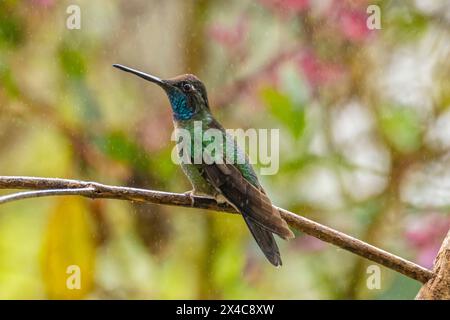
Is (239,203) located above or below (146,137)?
below

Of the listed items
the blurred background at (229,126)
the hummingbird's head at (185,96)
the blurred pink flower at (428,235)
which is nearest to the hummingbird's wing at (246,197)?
the hummingbird's head at (185,96)

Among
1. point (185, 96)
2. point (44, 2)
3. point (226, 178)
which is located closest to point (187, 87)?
point (185, 96)

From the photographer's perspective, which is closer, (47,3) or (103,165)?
(103,165)

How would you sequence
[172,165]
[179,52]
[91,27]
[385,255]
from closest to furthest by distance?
1. [385,255]
2. [172,165]
3. [179,52]
4. [91,27]

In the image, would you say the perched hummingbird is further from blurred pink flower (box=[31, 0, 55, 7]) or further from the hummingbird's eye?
blurred pink flower (box=[31, 0, 55, 7])

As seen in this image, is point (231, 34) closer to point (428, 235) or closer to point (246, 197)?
point (428, 235)

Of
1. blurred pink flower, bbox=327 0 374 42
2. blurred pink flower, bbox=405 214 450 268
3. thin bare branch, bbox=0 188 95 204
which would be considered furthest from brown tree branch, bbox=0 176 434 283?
blurred pink flower, bbox=327 0 374 42

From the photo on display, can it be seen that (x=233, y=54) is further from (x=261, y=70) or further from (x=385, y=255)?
(x=385, y=255)
